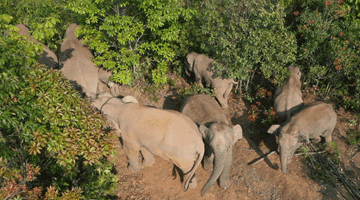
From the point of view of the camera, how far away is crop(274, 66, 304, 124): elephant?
9312 millimetres

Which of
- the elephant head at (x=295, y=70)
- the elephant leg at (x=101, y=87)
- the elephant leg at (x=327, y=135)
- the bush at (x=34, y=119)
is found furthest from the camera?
the elephant leg at (x=101, y=87)

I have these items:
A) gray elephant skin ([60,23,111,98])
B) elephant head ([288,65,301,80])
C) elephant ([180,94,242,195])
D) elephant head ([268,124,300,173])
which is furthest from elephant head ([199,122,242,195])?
elephant head ([288,65,301,80])

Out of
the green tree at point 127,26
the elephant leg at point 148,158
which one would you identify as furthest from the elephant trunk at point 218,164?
the green tree at point 127,26

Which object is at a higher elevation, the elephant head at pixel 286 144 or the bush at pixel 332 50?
the bush at pixel 332 50

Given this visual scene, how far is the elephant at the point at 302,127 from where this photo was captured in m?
7.86

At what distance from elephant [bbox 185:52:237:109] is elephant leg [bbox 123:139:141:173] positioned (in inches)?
188

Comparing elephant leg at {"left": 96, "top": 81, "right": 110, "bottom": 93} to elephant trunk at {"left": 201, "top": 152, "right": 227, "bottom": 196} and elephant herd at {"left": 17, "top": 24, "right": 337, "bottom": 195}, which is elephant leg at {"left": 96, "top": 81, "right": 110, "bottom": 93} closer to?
elephant herd at {"left": 17, "top": 24, "right": 337, "bottom": 195}

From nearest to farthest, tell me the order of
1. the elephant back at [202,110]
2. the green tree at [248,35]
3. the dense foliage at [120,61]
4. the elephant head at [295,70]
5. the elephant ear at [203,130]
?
the dense foliage at [120,61], the elephant ear at [203,130], the elephant back at [202,110], the green tree at [248,35], the elephant head at [295,70]

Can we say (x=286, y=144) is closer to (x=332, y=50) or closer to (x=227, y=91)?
(x=227, y=91)

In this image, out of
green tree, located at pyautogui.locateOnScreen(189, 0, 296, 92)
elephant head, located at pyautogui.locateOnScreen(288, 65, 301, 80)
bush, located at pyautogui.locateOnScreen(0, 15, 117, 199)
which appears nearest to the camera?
bush, located at pyautogui.locateOnScreen(0, 15, 117, 199)

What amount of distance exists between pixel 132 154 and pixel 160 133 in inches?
63.8

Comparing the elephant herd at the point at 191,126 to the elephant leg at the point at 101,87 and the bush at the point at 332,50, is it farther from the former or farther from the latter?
the bush at the point at 332,50

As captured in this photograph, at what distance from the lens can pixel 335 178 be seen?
26.2 feet

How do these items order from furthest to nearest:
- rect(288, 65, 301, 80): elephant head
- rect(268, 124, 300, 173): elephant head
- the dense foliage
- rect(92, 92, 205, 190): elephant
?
rect(288, 65, 301, 80): elephant head, rect(268, 124, 300, 173): elephant head, rect(92, 92, 205, 190): elephant, the dense foliage
